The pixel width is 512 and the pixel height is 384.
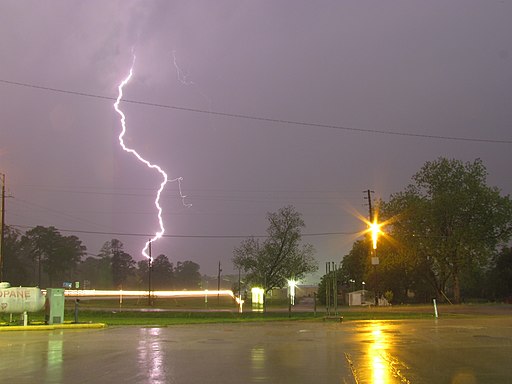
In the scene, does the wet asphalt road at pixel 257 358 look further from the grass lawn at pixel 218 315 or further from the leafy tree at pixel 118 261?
the leafy tree at pixel 118 261

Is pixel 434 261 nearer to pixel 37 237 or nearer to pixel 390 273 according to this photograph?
pixel 390 273

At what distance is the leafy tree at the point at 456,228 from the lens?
197ft

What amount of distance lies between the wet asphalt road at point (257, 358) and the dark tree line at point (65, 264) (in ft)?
287

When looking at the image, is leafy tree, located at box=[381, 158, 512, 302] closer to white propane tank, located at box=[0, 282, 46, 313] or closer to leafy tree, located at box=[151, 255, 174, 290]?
white propane tank, located at box=[0, 282, 46, 313]

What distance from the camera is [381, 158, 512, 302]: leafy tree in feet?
197

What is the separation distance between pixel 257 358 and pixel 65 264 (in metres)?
137

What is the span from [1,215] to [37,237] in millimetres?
100734

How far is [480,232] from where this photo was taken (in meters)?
60.9

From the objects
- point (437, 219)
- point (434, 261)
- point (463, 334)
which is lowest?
point (463, 334)

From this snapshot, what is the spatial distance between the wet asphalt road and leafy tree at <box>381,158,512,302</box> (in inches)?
1646

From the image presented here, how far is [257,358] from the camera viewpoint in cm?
1385

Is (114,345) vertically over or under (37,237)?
under

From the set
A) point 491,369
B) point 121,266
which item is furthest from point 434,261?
point 121,266

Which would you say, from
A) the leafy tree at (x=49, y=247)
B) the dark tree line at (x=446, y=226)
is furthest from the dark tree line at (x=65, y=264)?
the dark tree line at (x=446, y=226)
